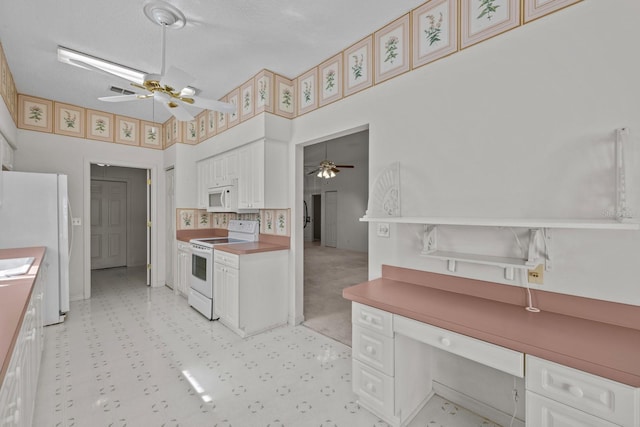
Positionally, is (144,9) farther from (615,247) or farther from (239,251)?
(615,247)

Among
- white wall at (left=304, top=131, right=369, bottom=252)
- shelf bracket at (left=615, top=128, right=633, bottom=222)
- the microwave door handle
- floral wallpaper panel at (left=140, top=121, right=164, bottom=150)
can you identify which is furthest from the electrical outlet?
white wall at (left=304, top=131, right=369, bottom=252)

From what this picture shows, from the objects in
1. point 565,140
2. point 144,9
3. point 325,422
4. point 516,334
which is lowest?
point 325,422

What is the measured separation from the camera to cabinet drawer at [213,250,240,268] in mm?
2970

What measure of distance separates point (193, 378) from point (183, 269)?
224cm

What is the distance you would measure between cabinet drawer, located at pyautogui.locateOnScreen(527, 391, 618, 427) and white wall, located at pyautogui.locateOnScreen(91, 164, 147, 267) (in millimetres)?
7638

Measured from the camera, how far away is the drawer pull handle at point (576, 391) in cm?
109

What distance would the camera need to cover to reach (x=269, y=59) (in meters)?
2.91

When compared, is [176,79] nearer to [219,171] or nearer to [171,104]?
[171,104]

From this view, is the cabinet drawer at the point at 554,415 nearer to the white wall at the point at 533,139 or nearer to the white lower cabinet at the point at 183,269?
the white wall at the point at 533,139

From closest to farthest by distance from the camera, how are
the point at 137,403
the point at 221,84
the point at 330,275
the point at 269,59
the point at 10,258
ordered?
the point at 137,403
the point at 10,258
the point at 269,59
the point at 221,84
the point at 330,275

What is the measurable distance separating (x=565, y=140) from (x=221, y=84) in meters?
3.45

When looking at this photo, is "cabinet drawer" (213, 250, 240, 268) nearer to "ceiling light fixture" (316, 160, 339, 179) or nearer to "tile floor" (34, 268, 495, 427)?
"tile floor" (34, 268, 495, 427)

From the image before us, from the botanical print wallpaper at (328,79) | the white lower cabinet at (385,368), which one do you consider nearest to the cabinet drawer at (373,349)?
the white lower cabinet at (385,368)

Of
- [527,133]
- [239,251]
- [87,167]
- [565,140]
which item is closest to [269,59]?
[239,251]
